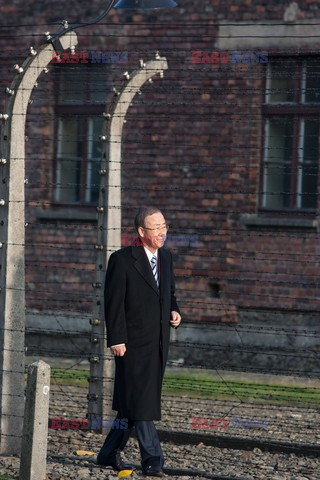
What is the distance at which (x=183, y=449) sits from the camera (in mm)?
10172

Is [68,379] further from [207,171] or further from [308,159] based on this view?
[308,159]

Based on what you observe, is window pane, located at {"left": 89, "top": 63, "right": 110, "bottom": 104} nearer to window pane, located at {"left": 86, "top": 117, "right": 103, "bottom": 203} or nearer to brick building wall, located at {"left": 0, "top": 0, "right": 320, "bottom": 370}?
brick building wall, located at {"left": 0, "top": 0, "right": 320, "bottom": 370}

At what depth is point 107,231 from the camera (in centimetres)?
1076

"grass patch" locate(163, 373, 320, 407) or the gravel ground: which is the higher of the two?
"grass patch" locate(163, 373, 320, 407)

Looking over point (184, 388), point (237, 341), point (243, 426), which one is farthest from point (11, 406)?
point (237, 341)

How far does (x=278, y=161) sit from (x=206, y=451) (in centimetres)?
656

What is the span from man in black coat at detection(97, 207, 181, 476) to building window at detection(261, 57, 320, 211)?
7.30 m

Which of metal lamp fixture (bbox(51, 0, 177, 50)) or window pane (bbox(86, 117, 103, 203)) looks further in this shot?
window pane (bbox(86, 117, 103, 203))

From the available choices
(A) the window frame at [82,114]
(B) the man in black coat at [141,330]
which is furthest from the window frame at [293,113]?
(B) the man in black coat at [141,330]

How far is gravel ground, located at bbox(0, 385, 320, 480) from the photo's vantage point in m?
8.85

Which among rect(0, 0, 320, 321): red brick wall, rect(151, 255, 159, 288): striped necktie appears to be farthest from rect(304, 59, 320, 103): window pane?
rect(151, 255, 159, 288): striped necktie

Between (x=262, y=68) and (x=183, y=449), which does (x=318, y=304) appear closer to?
(x=262, y=68)

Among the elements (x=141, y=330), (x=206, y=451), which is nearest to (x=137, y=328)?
(x=141, y=330)

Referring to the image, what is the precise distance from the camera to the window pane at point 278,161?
52.4 ft
